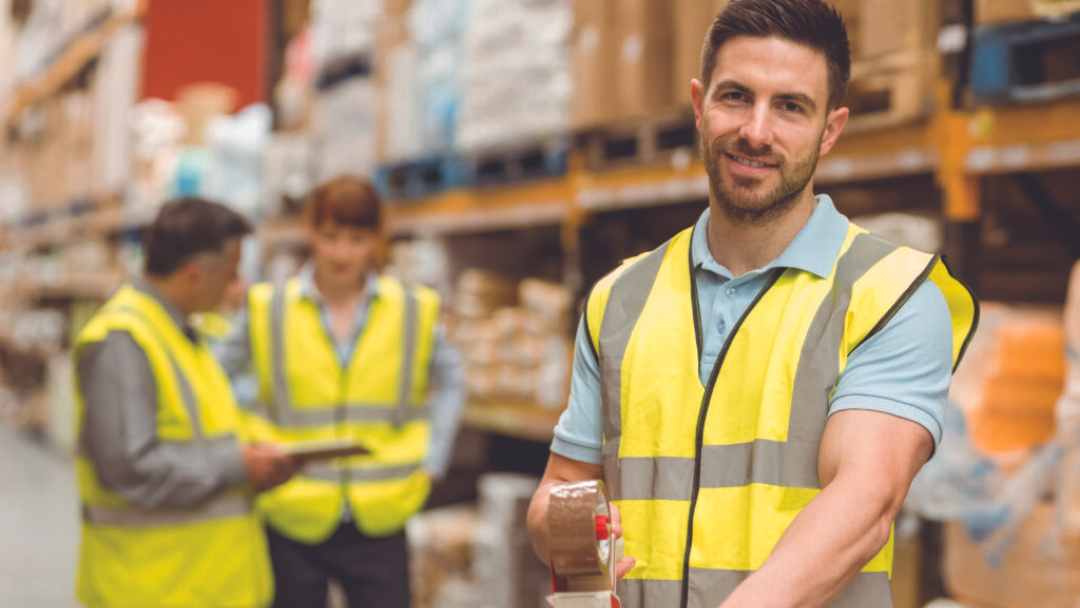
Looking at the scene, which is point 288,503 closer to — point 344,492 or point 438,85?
point 344,492

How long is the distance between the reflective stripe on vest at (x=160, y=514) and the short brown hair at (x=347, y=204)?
2.83ft

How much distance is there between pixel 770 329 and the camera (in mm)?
1496

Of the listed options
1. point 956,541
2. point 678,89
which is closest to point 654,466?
point 956,541

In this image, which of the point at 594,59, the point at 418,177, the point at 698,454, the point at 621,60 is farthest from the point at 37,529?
the point at 698,454

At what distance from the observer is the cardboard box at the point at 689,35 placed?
3469mm

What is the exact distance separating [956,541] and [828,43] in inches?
65.9

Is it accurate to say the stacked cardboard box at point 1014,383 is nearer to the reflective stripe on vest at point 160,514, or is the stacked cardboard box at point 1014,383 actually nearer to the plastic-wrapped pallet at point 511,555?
the reflective stripe on vest at point 160,514

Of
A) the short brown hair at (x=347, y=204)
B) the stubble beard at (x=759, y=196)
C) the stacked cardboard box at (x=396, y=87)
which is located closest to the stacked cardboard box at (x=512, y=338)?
the stacked cardboard box at (x=396, y=87)

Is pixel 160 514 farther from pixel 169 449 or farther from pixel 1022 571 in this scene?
pixel 1022 571

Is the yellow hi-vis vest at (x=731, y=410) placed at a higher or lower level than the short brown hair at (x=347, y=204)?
lower

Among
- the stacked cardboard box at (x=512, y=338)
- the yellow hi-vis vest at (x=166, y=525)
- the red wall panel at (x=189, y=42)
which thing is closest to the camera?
the yellow hi-vis vest at (x=166, y=525)

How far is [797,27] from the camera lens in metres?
1.44

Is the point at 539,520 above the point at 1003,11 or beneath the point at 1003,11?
beneath

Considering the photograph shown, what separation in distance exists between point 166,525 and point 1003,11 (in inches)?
90.4
